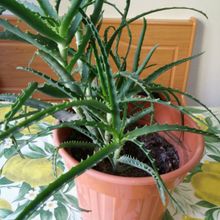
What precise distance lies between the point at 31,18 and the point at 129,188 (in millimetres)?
226

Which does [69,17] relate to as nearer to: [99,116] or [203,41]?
[99,116]

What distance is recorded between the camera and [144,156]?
1.69 ft

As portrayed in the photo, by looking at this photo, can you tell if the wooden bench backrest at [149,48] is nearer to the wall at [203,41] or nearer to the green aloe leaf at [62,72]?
the wall at [203,41]

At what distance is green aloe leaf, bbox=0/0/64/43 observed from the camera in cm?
31

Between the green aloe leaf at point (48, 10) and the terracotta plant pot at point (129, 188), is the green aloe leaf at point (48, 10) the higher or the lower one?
the higher one

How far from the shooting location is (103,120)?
44cm

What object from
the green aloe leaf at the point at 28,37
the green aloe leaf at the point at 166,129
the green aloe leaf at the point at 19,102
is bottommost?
the green aloe leaf at the point at 166,129

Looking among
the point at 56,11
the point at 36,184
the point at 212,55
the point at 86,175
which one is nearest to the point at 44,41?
the point at 56,11

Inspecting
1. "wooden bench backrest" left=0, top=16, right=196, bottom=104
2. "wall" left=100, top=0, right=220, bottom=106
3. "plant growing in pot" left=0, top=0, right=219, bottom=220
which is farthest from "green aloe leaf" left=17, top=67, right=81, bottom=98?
"wall" left=100, top=0, right=220, bottom=106

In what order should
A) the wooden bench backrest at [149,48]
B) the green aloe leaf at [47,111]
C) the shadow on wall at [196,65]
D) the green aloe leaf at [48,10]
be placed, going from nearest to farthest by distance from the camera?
the green aloe leaf at [47,111]
the green aloe leaf at [48,10]
the wooden bench backrest at [149,48]
the shadow on wall at [196,65]

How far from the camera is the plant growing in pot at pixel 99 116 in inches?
14.3

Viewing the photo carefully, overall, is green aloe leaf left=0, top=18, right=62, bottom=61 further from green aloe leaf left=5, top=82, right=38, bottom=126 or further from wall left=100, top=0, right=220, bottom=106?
wall left=100, top=0, right=220, bottom=106

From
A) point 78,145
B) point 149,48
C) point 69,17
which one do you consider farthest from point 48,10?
point 149,48

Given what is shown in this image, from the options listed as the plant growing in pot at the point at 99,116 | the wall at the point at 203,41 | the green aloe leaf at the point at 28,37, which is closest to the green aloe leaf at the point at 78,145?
the plant growing in pot at the point at 99,116
